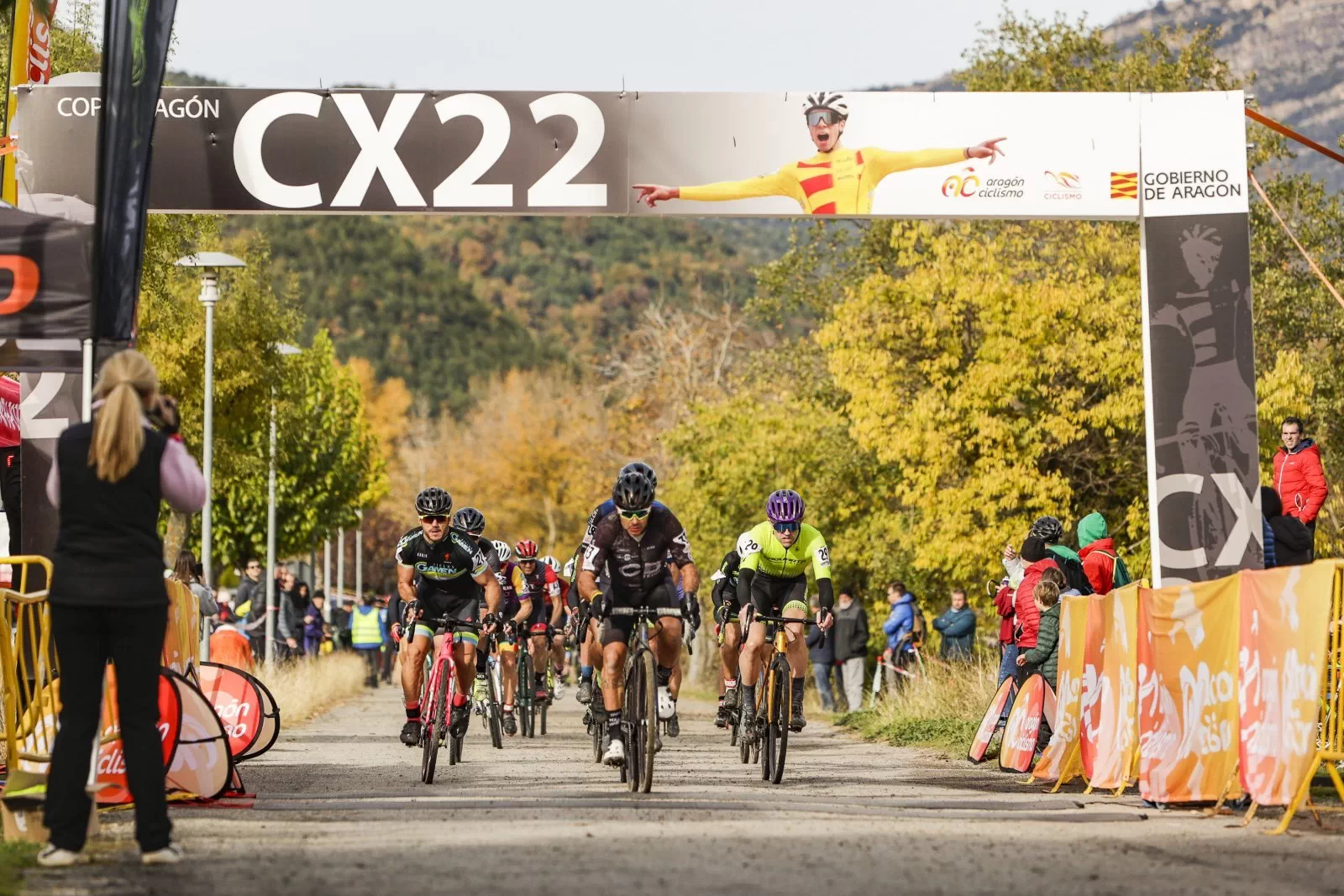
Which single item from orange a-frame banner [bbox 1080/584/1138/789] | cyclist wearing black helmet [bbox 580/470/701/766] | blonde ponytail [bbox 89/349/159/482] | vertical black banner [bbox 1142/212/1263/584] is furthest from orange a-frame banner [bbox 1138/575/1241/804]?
blonde ponytail [bbox 89/349/159/482]

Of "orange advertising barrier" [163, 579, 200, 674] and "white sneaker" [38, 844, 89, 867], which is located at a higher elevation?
"orange advertising barrier" [163, 579, 200, 674]

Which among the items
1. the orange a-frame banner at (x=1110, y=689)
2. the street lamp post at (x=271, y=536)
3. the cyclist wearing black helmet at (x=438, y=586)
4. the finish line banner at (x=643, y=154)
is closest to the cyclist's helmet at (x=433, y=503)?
the cyclist wearing black helmet at (x=438, y=586)

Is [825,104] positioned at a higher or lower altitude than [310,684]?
higher

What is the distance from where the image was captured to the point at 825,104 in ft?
56.2

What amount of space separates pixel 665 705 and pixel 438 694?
2.03 m

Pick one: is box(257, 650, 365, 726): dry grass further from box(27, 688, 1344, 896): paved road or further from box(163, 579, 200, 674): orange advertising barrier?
box(27, 688, 1344, 896): paved road

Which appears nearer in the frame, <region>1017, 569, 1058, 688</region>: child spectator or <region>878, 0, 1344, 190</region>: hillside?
<region>1017, 569, 1058, 688</region>: child spectator

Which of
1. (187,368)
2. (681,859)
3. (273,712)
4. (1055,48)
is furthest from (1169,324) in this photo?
(1055,48)

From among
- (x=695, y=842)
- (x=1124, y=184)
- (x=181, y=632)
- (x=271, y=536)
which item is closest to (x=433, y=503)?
(x=181, y=632)

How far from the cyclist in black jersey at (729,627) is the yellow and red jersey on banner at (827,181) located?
3465 mm

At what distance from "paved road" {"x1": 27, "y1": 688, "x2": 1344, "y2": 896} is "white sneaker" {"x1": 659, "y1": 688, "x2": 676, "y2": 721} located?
20.1 inches

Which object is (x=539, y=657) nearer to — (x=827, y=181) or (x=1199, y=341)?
(x=827, y=181)

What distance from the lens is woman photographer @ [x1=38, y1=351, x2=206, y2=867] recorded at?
7.93 metres

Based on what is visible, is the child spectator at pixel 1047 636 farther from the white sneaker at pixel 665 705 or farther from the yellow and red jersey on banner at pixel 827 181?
the yellow and red jersey on banner at pixel 827 181
